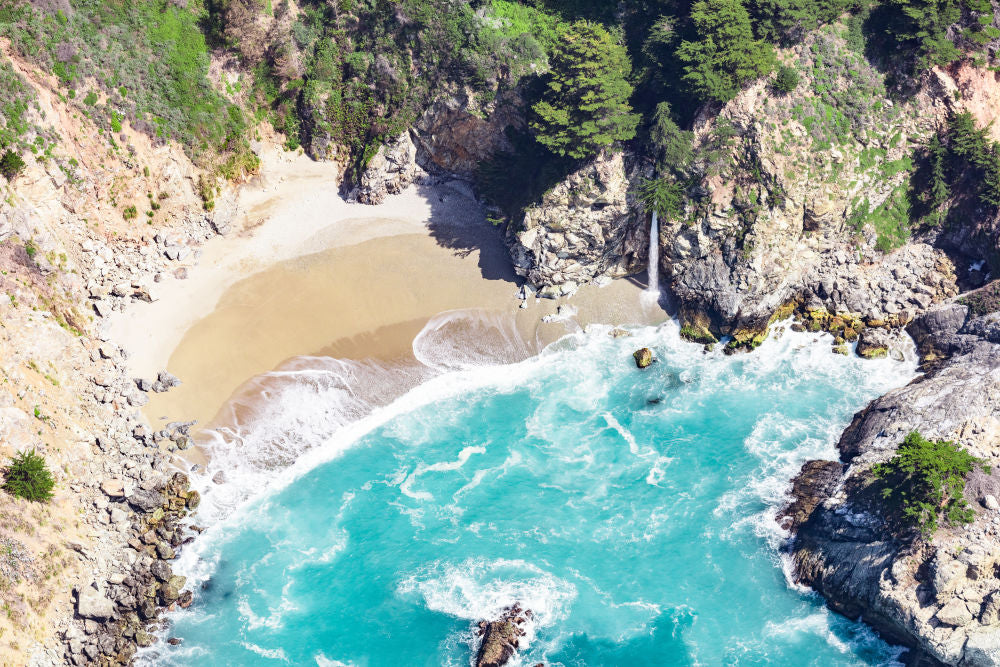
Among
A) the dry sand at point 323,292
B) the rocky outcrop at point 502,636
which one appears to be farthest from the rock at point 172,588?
the rocky outcrop at point 502,636

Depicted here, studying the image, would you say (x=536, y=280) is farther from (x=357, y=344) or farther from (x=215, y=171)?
(x=215, y=171)

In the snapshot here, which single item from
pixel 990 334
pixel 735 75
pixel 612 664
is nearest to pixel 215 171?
pixel 735 75

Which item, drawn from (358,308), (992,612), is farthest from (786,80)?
(992,612)

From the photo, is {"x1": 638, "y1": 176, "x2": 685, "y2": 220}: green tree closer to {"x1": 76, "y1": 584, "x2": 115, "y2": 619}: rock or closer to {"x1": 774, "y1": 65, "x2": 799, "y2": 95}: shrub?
{"x1": 774, "y1": 65, "x2": 799, "y2": 95}: shrub

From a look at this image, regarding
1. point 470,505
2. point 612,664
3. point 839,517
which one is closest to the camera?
point 612,664

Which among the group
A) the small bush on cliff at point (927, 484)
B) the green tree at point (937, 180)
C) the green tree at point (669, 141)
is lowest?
the small bush on cliff at point (927, 484)

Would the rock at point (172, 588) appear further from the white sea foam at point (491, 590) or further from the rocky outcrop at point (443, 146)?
the rocky outcrop at point (443, 146)
